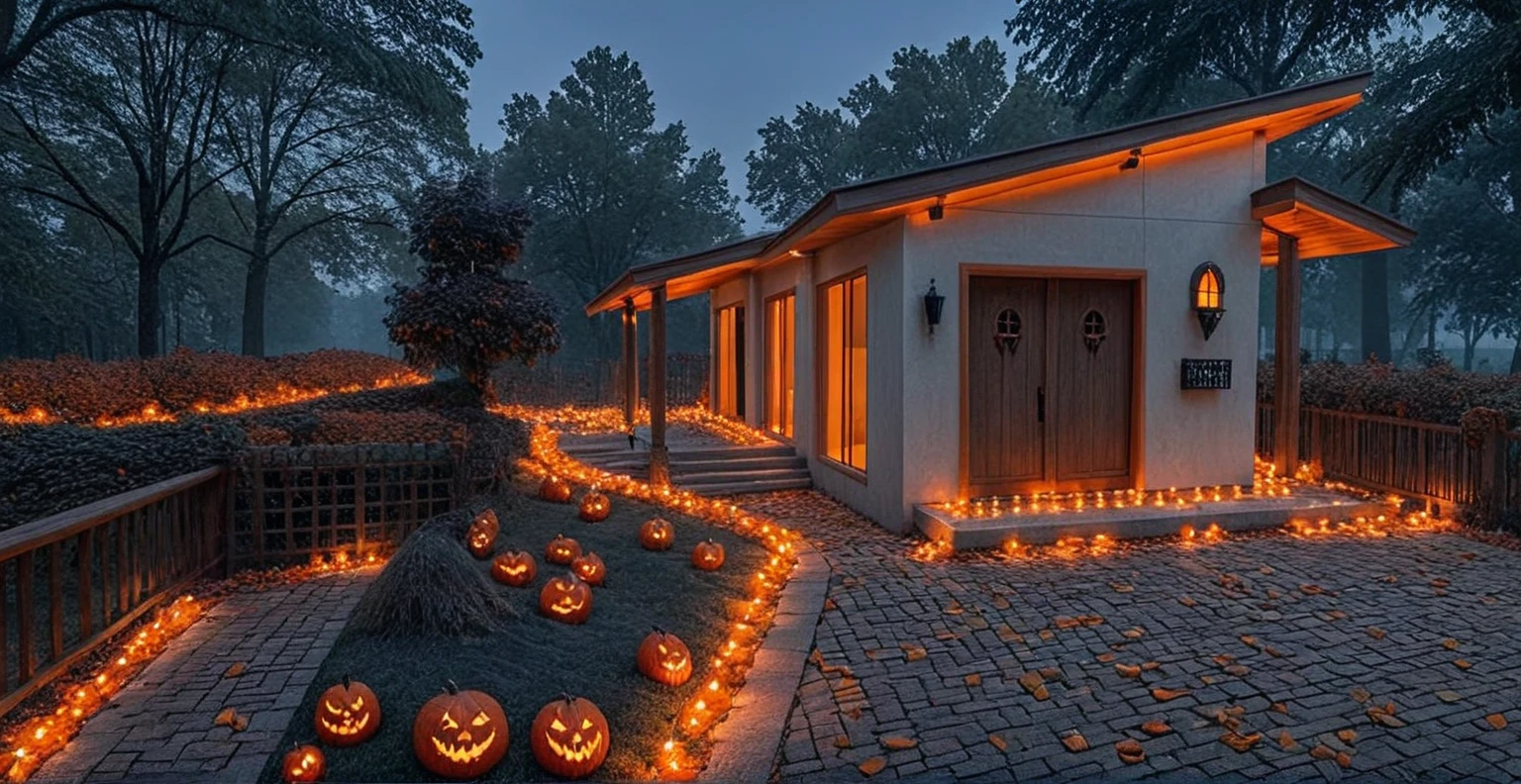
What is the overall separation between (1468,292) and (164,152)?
4004 cm

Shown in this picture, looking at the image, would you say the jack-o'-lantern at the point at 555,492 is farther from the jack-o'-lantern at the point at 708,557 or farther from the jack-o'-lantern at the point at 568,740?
the jack-o'-lantern at the point at 568,740

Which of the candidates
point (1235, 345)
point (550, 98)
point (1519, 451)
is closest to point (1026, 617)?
point (1235, 345)

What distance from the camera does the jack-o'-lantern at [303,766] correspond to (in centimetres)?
274

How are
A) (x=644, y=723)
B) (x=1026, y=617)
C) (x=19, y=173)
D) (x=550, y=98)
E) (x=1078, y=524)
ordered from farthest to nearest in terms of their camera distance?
1. (x=550, y=98)
2. (x=19, y=173)
3. (x=1078, y=524)
4. (x=1026, y=617)
5. (x=644, y=723)

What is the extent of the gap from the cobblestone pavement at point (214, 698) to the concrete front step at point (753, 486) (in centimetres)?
463

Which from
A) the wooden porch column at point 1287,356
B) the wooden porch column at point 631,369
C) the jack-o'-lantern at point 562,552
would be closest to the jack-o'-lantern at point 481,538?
the jack-o'-lantern at point 562,552

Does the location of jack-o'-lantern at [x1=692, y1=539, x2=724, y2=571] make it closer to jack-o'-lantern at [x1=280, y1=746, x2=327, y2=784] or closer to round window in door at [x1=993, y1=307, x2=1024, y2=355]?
jack-o'-lantern at [x1=280, y1=746, x2=327, y2=784]

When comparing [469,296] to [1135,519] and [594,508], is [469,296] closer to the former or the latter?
[594,508]

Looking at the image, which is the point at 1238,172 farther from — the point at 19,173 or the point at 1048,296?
the point at 19,173

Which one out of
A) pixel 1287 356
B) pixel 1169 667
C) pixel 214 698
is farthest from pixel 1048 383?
pixel 214 698

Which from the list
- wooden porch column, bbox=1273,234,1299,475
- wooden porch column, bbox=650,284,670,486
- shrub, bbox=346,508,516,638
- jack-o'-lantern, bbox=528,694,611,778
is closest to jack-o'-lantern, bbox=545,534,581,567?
shrub, bbox=346,508,516,638

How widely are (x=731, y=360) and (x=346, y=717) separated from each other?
468 inches

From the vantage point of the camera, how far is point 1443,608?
Answer: 490cm

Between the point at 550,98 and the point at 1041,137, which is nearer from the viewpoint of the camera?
the point at 1041,137
